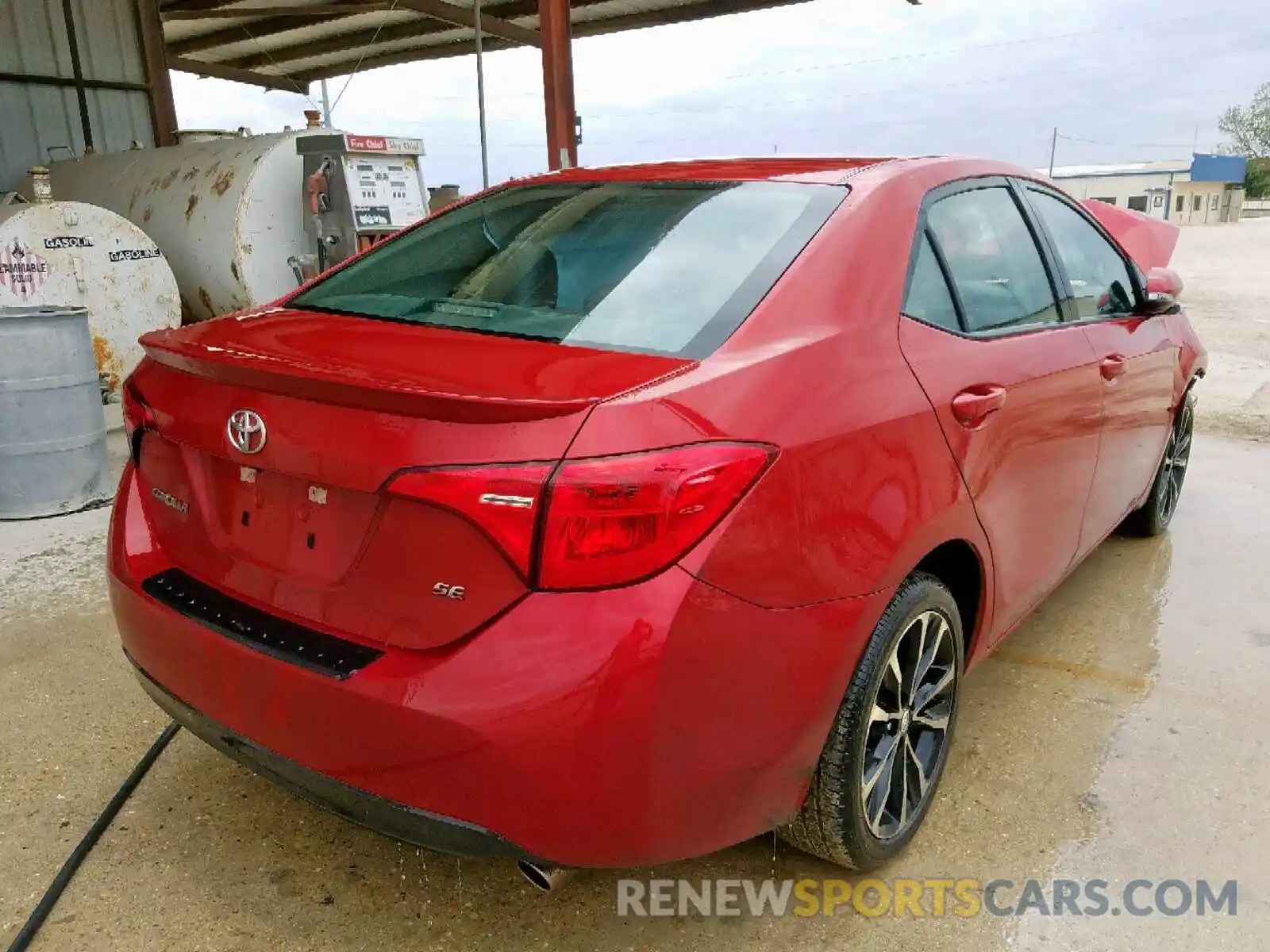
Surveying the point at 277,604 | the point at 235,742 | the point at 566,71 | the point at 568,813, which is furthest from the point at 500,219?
the point at 566,71

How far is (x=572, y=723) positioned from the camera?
153 centimetres

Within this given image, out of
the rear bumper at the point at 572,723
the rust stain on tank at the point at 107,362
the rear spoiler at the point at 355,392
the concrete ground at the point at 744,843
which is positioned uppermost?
the rear spoiler at the point at 355,392

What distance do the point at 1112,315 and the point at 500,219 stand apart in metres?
2.03

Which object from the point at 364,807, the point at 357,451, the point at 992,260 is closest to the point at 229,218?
the point at 992,260

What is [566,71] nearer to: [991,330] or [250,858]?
[991,330]

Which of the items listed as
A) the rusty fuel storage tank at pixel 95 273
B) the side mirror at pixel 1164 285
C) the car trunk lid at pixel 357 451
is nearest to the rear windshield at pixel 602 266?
the car trunk lid at pixel 357 451

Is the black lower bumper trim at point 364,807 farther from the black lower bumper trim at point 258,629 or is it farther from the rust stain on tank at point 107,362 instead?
the rust stain on tank at point 107,362

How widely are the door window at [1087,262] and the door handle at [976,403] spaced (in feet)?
3.05

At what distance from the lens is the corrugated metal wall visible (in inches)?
391

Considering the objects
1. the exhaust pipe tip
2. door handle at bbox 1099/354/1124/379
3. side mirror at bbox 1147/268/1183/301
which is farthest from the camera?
side mirror at bbox 1147/268/1183/301

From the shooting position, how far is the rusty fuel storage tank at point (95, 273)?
6238 millimetres

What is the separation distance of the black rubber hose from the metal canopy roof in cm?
992

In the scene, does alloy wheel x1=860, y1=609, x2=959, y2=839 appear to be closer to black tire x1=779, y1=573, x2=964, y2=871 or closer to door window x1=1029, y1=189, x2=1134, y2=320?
black tire x1=779, y1=573, x2=964, y2=871

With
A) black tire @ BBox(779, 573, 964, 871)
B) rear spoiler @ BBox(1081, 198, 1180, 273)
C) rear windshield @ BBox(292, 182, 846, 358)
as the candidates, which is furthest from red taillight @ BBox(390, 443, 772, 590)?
rear spoiler @ BBox(1081, 198, 1180, 273)
